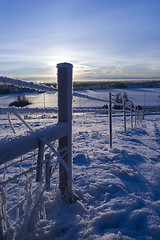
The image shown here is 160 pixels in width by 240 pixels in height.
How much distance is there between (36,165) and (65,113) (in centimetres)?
59

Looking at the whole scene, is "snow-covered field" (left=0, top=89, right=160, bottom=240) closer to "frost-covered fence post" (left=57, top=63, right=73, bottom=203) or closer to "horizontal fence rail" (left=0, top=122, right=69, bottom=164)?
"frost-covered fence post" (left=57, top=63, right=73, bottom=203)

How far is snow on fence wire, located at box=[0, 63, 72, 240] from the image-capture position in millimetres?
1121

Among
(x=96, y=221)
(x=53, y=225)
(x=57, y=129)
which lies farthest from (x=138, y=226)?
(x=57, y=129)

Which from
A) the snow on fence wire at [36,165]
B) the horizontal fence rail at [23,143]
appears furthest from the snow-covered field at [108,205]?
the horizontal fence rail at [23,143]

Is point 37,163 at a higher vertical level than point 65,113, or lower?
lower

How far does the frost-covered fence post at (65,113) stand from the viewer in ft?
5.61

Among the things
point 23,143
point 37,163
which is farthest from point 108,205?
point 23,143

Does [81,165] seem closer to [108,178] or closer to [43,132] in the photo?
[108,178]

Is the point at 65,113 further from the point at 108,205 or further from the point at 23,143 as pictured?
the point at 108,205

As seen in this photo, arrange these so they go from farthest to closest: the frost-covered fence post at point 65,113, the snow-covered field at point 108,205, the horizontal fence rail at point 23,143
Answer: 1. the frost-covered fence post at point 65,113
2. the snow-covered field at point 108,205
3. the horizontal fence rail at point 23,143

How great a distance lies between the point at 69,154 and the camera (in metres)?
1.81

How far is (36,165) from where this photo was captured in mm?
1332

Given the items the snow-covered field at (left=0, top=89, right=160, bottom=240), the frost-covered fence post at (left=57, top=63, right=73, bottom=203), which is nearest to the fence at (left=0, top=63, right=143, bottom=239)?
the frost-covered fence post at (left=57, top=63, right=73, bottom=203)

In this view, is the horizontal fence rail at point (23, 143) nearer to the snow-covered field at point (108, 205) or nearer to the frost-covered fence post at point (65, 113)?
the frost-covered fence post at point (65, 113)
